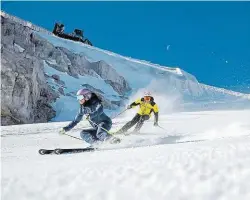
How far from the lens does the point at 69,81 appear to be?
1962 inches

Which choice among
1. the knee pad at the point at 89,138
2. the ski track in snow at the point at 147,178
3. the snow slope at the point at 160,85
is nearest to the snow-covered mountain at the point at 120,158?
the ski track in snow at the point at 147,178

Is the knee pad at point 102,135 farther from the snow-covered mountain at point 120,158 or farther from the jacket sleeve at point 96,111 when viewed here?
the jacket sleeve at point 96,111

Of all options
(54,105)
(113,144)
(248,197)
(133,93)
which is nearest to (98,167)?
(248,197)

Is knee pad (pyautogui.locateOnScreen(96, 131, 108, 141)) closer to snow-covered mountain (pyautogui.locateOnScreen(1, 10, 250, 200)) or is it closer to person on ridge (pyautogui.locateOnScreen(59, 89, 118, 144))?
person on ridge (pyautogui.locateOnScreen(59, 89, 118, 144))

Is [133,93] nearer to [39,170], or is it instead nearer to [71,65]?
[71,65]

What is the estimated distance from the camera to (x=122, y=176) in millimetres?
4711

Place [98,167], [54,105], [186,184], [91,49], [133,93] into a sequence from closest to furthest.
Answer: [186,184], [98,167], [54,105], [133,93], [91,49]

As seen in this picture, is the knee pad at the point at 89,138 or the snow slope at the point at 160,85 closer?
the knee pad at the point at 89,138

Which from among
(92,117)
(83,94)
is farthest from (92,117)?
(83,94)

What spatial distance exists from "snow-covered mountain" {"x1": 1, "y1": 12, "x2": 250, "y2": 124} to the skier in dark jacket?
2288 cm

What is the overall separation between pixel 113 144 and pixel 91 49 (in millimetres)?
66784

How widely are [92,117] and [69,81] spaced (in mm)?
40326

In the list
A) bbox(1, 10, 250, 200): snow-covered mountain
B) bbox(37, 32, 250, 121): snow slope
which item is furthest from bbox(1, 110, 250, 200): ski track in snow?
bbox(37, 32, 250, 121): snow slope

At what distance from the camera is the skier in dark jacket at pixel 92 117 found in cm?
981
